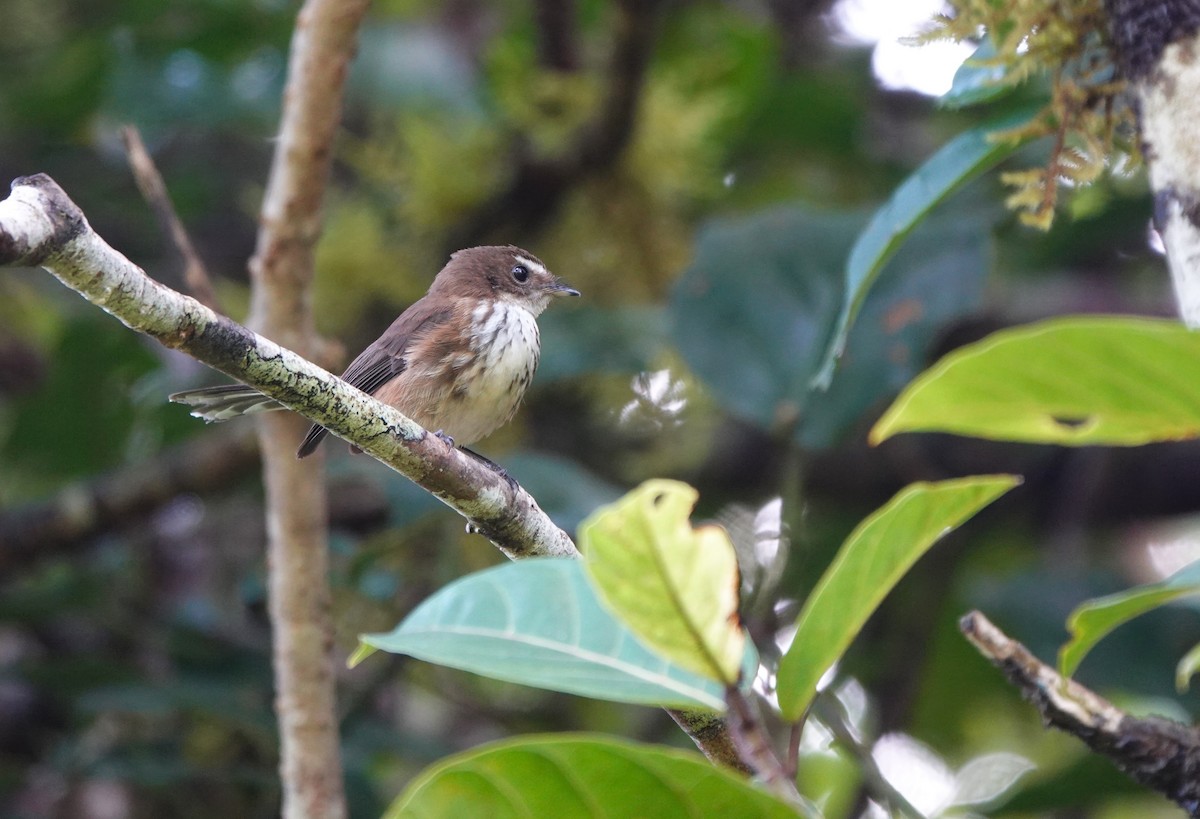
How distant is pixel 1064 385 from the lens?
147 cm

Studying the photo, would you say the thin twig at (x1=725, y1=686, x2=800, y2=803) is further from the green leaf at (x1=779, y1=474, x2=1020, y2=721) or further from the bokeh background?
the bokeh background

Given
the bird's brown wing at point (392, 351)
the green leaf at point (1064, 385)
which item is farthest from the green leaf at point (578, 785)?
the bird's brown wing at point (392, 351)

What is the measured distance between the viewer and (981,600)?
5.03m

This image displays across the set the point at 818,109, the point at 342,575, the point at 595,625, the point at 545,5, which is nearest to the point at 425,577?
the point at 342,575

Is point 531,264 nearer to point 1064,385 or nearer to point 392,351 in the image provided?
point 392,351

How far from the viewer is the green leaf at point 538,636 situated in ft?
4.98

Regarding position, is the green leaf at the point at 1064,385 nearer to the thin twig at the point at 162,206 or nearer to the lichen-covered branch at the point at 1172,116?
the lichen-covered branch at the point at 1172,116

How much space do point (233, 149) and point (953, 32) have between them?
16.1ft

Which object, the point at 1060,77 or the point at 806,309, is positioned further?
the point at 806,309

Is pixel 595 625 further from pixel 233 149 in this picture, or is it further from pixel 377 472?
pixel 233 149

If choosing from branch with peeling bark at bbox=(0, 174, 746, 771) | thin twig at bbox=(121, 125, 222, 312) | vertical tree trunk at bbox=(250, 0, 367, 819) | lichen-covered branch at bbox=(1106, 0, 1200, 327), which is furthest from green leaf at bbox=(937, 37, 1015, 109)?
thin twig at bbox=(121, 125, 222, 312)

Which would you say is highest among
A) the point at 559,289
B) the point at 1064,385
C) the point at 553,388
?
the point at 1064,385

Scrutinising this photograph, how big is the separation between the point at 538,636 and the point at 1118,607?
2.39 ft

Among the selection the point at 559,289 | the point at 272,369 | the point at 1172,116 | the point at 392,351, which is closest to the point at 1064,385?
the point at 1172,116
